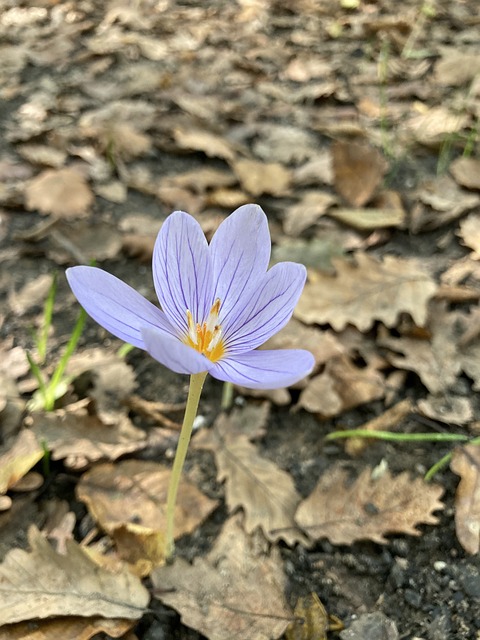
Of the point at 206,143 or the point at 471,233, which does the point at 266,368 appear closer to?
the point at 471,233

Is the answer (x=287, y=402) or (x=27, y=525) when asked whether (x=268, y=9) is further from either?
(x=27, y=525)

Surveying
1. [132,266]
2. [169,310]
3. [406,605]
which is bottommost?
[406,605]

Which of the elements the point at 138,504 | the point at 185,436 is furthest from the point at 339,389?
the point at 185,436

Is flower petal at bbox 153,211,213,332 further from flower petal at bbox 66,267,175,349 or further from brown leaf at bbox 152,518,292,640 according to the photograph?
brown leaf at bbox 152,518,292,640

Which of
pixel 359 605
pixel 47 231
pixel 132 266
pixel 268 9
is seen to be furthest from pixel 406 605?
pixel 268 9

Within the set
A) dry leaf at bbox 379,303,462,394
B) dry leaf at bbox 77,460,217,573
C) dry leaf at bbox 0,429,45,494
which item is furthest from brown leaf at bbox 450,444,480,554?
dry leaf at bbox 0,429,45,494

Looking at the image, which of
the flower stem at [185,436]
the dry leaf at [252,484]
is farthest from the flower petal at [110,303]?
the dry leaf at [252,484]
